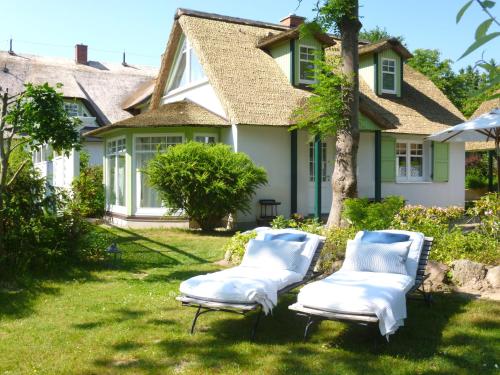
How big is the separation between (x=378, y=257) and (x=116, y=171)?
12.5 metres

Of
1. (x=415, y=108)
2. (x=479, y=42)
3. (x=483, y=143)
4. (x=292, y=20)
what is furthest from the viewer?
(x=483, y=143)

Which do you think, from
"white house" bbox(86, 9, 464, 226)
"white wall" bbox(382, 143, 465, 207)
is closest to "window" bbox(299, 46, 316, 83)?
"white house" bbox(86, 9, 464, 226)

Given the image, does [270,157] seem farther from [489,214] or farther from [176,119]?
[489,214]

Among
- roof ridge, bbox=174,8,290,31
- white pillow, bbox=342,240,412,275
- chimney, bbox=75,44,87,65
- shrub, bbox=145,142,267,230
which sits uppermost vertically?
chimney, bbox=75,44,87,65

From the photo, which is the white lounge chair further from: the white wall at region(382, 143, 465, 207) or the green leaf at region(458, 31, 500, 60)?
the white wall at region(382, 143, 465, 207)

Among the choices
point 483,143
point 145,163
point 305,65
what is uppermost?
point 305,65

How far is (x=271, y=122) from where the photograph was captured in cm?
1530

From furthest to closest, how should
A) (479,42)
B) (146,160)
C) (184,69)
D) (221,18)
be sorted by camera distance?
(184,69)
(221,18)
(146,160)
(479,42)

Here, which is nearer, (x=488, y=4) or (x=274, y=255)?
(x=488, y=4)

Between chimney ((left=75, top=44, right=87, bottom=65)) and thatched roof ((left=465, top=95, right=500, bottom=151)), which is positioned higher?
chimney ((left=75, top=44, right=87, bottom=65))

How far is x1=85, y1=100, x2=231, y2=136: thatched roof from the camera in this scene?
1501cm

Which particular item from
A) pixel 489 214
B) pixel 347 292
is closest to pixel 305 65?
pixel 489 214

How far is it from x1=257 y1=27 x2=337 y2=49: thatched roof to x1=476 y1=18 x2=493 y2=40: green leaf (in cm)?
1584

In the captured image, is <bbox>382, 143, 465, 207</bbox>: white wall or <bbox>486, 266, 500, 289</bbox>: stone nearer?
<bbox>486, 266, 500, 289</bbox>: stone
